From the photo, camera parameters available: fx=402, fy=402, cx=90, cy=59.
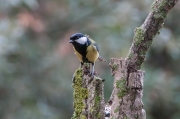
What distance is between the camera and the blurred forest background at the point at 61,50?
4.98 metres

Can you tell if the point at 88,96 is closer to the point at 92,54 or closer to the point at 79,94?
the point at 79,94

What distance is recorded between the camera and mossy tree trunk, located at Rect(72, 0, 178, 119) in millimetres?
1947

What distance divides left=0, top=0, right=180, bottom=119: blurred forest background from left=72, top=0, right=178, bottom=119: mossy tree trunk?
273 centimetres

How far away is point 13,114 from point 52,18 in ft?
5.71

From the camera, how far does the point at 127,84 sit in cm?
197

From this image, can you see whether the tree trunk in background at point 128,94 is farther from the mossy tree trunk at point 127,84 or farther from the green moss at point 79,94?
the green moss at point 79,94

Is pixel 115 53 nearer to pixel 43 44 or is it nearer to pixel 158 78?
pixel 158 78

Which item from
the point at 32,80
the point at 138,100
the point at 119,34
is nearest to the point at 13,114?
the point at 32,80

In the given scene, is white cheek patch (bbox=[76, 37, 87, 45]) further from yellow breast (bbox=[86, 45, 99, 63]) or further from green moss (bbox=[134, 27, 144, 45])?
green moss (bbox=[134, 27, 144, 45])

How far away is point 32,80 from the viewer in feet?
18.8

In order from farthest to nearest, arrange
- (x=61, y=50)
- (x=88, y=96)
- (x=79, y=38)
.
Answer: (x=61, y=50)
(x=79, y=38)
(x=88, y=96)

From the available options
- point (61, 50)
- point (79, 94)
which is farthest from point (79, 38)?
point (61, 50)

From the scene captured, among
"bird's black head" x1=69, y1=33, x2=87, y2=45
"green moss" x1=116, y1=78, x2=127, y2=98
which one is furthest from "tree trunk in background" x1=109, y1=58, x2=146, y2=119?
"bird's black head" x1=69, y1=33, x2=87, y2=45

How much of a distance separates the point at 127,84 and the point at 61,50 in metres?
3.55
